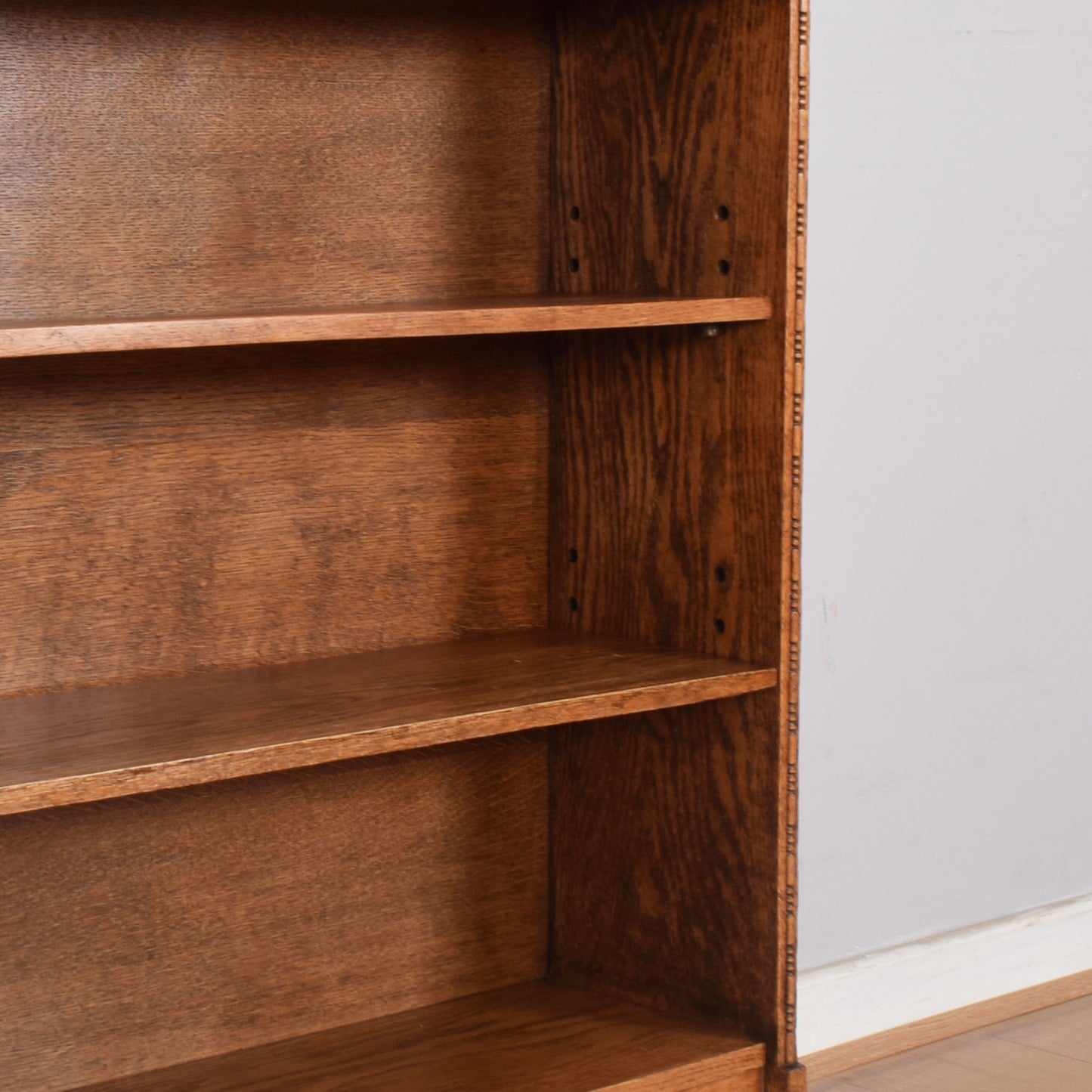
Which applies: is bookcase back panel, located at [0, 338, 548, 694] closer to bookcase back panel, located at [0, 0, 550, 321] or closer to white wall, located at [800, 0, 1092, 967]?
bookcase back panel, located at [0, 0, 550, 321]

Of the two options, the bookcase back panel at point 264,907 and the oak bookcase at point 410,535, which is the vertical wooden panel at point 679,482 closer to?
the oak bookcase at point 410,535

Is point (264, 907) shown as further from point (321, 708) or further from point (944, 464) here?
point (944, 464)

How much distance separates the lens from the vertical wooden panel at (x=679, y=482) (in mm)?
1943

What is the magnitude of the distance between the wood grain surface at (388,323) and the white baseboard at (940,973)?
1287mm

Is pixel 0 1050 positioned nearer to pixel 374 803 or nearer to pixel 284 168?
pixel 374 803

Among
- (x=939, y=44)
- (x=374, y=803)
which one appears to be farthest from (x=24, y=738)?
(x=939, y=44)

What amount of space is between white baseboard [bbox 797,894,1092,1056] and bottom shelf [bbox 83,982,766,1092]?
66 cm

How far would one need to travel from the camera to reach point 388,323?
1713 mm

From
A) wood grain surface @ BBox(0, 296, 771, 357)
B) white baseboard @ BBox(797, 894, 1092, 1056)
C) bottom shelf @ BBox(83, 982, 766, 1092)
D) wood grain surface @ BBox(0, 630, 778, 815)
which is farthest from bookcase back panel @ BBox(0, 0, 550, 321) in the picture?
white baseboard @ BBox(797, 894, 1092, 1056)

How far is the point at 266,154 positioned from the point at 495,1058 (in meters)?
1.09

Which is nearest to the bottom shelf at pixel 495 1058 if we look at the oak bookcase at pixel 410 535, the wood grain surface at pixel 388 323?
the oak bookcase at pixel 410 535

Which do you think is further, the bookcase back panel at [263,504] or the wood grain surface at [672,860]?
the wood grain surface at [672,860]

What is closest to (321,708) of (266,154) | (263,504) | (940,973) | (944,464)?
(263,504)

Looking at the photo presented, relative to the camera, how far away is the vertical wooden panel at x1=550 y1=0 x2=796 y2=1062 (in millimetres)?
1943
